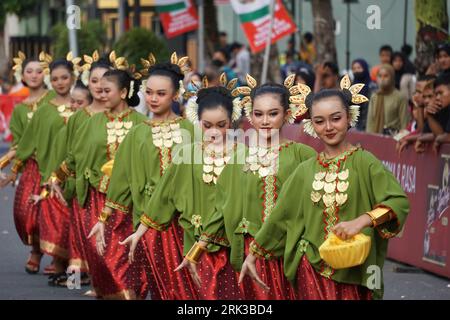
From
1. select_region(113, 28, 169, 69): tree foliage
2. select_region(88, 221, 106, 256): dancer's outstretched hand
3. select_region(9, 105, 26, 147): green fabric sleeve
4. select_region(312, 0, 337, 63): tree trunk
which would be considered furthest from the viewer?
select_region(113, 28, 169, 69): tree foliage

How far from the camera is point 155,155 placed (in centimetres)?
962

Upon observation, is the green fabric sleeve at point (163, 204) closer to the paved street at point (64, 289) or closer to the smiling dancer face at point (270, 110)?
the smiling dancer face at point (270, 110)

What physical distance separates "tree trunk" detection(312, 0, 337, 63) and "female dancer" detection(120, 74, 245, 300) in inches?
442

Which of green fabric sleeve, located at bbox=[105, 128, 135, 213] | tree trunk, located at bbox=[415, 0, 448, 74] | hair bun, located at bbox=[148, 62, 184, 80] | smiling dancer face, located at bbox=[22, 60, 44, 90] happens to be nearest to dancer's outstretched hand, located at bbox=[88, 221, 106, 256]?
green fabric sleeve, located at bbox=[105, 128, 135, 213]

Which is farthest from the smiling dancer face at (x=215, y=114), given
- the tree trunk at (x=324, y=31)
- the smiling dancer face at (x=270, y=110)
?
the tree trunk at (x=324, y=31)

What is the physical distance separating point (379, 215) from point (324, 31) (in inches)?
530

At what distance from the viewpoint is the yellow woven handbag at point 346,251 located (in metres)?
6.87

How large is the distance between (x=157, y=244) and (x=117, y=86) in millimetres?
1793

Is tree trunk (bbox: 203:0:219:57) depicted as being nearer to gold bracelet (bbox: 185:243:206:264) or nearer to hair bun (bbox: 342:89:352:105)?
gold bracelet (bbox: 185:243:206:264)

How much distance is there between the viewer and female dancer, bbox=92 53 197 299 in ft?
30.8

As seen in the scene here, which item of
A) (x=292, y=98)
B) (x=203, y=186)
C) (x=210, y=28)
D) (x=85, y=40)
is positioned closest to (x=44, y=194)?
(x=203, y=186)

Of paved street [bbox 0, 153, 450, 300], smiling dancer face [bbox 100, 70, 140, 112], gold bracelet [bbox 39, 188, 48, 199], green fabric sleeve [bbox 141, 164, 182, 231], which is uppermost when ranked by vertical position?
smiling dancer face [bbox 100, 70, 140, 112]

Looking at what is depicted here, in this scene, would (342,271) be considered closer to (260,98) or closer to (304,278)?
(304,278)

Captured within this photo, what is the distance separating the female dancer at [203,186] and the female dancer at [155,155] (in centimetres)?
37
